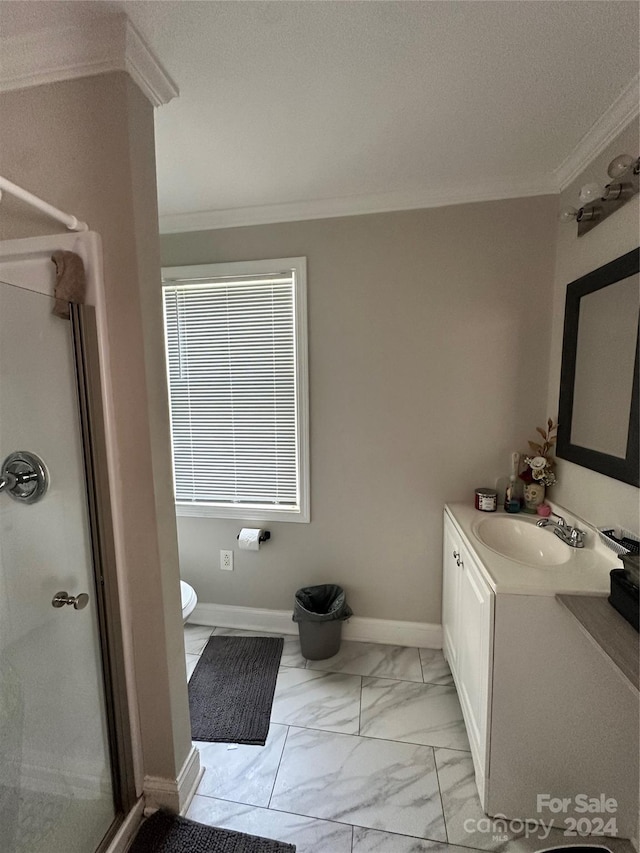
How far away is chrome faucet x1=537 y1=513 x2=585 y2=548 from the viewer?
1.39m

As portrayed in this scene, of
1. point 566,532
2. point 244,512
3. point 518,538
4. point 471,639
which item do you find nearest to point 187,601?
point 244,512

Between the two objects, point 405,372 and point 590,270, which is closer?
point 590,270

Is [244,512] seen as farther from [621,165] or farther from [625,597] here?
[621,165]

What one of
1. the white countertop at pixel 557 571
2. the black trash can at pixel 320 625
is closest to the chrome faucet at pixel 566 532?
the white countertop at pixel 557 571

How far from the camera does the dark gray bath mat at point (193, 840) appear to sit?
1137mm

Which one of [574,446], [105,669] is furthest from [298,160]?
[105,669]

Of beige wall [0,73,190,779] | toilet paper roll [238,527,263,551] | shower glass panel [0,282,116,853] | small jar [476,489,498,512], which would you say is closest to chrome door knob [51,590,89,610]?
shower glass panel [0,282,116,853]

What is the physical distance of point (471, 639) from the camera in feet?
4.55

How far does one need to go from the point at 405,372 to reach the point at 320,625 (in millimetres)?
1412

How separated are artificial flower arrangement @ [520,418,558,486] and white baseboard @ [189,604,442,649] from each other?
0.99 meters

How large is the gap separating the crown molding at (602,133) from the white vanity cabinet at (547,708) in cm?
159

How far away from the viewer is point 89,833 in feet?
3.58

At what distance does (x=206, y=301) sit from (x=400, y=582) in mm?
1966

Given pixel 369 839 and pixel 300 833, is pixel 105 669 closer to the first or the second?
pixel 300 833
